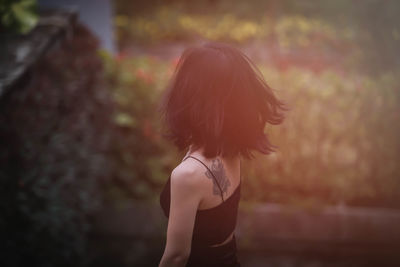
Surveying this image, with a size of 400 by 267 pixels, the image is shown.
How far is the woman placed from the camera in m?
1.61

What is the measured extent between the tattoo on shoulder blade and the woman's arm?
9cm

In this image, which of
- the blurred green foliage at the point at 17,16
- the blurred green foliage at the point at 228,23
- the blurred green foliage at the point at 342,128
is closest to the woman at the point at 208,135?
the blurred green foliage at the point at 17,16

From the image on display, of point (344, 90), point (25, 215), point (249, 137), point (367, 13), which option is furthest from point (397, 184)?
point (25, 215)

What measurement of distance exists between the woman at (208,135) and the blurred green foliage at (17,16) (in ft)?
8.10

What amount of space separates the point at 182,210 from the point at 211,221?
0.65ft

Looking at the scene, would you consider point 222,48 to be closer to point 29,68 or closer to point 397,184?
point 29,68

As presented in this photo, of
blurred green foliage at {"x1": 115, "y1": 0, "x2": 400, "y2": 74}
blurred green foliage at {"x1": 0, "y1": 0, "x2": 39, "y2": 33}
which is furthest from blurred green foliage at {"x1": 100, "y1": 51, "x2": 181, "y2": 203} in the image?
blurred green foliage at {"x1": 115, "y1": 0, "x2": 400, "y2": 74}

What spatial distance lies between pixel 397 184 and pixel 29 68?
12.6 ft

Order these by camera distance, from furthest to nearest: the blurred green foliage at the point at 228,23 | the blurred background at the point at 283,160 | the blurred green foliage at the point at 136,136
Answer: the blurred green foliage at the point at 228,23 < the blurred green foliage at the point at 136,136 < the blurred background at the point at 283,160

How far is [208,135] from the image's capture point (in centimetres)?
166

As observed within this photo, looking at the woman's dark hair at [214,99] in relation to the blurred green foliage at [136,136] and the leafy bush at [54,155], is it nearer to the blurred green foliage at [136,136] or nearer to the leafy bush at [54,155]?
the leafy bush at [54,155]

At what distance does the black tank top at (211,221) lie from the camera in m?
1.72

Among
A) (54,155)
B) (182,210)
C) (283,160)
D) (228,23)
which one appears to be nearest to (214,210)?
(182,210)

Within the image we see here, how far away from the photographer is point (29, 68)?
3129mm
